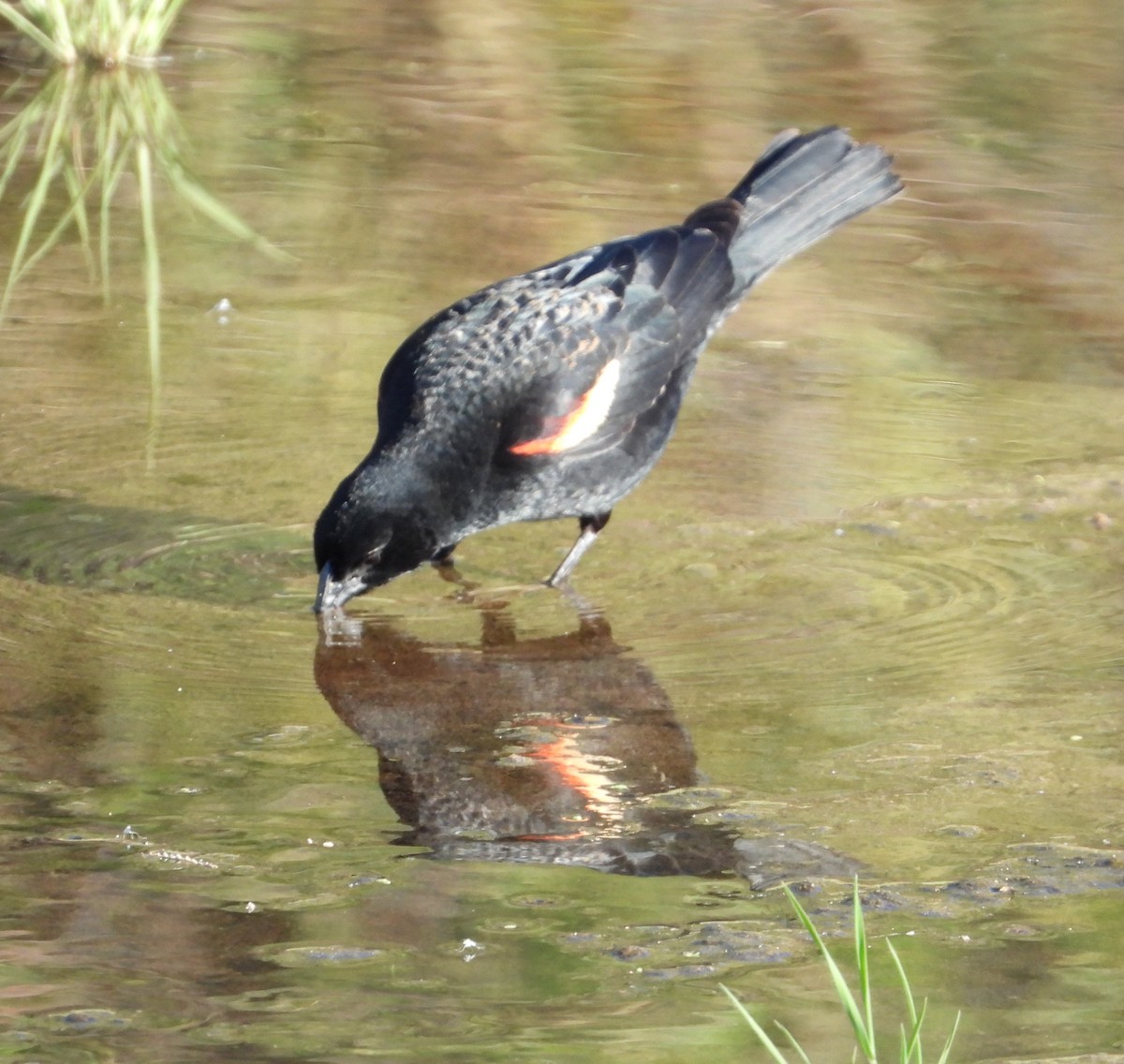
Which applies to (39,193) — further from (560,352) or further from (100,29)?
(560,352)

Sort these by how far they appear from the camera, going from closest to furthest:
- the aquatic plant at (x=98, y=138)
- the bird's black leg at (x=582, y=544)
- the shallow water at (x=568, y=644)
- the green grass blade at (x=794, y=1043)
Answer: the green grass blade at (x=794, y=1043) → the shallow water at (x=568, y=644) → the bird's black leg at (x=582, y=544) → the aquatic plant at (x=98, y=138)

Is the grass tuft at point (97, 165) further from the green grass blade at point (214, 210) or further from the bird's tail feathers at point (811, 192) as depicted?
the bird's tail feathers at point (811, 192)

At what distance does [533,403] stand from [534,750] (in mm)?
1459

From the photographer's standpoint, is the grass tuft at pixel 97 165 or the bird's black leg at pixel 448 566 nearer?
the bird's black leg at pixel 448 566

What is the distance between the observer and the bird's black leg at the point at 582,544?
5117mm

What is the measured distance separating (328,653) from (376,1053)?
1.84m

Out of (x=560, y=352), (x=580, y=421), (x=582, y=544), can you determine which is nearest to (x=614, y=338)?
(x=560, y=352)

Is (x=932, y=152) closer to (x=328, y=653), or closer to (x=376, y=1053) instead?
(x=328, y=653)

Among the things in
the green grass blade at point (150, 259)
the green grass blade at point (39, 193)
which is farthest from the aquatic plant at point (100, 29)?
the green grass blade at point (150, 259)

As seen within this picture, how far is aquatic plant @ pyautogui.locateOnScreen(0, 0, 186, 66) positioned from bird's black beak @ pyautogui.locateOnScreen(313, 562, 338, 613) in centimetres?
535

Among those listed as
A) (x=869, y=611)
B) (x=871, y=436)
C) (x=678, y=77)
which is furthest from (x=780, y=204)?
(x=678, y=77)

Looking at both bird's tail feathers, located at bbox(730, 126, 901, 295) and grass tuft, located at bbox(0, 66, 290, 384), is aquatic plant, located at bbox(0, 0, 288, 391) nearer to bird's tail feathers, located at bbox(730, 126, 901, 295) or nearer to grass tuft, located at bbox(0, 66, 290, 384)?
grass tuft, located at bbox(0, 66, 290, 384)

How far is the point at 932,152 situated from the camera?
8.57 metres

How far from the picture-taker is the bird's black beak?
187 inches
